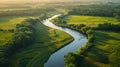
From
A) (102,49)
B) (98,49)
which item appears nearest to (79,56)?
(98,49)

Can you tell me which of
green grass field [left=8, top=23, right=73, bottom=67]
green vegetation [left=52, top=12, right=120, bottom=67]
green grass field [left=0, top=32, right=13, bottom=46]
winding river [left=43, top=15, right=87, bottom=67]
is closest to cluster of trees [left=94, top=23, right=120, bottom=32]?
green vegetation [left=52, top=12, right=120, bottom=67]

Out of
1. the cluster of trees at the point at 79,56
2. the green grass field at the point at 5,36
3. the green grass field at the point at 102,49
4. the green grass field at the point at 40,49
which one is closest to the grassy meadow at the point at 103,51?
the green grass field at the point at 102,49

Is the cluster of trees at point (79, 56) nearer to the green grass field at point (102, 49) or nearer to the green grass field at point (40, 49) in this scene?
the green grass field at point (102, 49)

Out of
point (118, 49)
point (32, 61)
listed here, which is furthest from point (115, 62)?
point (32, 61)

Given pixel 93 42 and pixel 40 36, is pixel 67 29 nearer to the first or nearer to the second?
pixel 40 36

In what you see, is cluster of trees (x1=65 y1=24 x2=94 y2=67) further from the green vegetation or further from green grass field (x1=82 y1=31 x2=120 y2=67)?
green grass field (x1=82 y1=31 x2=120 y2=67)

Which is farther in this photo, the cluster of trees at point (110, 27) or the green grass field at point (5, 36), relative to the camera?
the cluster of trees at point (110, 27)

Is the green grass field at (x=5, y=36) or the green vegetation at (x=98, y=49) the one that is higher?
the green grass field at (x=5, y=36)
